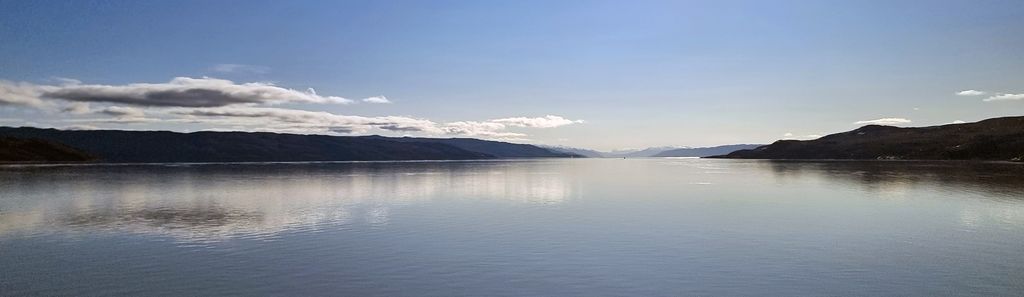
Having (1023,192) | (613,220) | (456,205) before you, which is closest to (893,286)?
(613,220)

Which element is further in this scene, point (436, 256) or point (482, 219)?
point (482, 219)

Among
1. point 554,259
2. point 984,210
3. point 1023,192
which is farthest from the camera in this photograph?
point 1023,192

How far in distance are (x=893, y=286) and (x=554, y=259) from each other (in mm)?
10454

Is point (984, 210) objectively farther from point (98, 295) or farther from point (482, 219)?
point (98, 295)

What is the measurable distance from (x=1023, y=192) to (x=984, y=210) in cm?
2118

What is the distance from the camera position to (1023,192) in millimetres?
53344

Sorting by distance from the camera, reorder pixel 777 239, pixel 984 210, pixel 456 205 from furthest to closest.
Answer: pixel 456 205 → pixel 984 210 → pixel 777 239

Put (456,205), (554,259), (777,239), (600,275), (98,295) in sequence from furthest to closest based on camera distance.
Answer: (456,205)
(777,239)
(554,259)
(600,275)
(98,295)

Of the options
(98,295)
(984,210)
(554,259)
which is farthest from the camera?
(984,210)

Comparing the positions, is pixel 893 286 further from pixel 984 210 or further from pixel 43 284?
pixel 984 210

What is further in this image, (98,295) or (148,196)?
(148,196)

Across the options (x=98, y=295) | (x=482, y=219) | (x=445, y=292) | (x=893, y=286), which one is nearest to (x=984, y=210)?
(x=893, y=286)

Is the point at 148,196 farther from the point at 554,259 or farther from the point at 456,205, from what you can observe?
the point at 554,259

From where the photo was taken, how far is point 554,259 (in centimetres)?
2244
